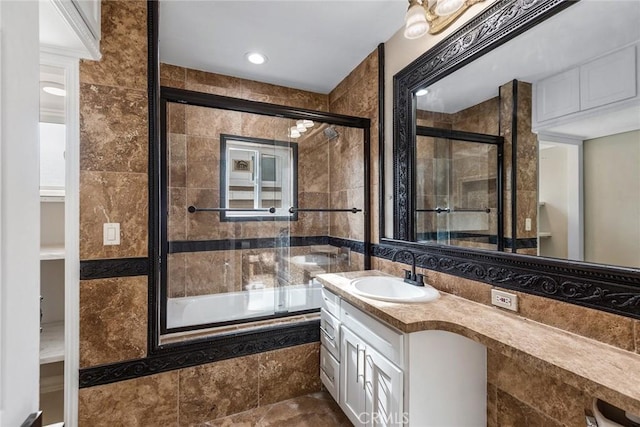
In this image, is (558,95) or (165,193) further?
(165,193)

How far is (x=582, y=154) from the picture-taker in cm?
111

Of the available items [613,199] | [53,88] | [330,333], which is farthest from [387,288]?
[53,88]

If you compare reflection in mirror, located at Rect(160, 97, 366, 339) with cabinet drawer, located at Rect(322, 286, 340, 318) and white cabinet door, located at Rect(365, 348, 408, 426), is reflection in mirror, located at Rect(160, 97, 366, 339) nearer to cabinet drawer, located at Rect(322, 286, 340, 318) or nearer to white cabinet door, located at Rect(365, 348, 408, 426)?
cabinet drawer, located at Rect(322, 286, 340, 318)

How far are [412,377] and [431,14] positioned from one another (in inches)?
75.5

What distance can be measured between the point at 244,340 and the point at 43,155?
1.74 m

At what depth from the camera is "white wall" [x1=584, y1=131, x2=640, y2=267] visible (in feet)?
3.18

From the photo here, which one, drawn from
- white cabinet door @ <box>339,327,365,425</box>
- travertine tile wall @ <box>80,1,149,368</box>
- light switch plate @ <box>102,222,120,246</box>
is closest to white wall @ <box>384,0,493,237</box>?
→ white cabinet door @ <box>339,327,365,425</box>

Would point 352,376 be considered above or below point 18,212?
below

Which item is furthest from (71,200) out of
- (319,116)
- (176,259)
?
(319,116)

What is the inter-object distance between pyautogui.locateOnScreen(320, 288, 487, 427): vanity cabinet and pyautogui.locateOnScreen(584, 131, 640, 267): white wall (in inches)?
26.6

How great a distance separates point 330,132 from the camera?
8.64 feet

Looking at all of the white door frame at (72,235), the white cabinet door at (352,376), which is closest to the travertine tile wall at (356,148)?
the white cabinet door at (352,376)

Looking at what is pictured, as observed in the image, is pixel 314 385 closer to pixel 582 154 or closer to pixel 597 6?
pixel 582 154
